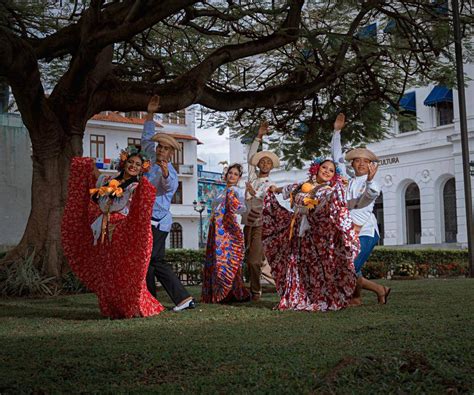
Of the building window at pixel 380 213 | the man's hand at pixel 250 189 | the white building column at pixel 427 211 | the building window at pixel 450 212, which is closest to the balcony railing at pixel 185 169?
the building window at pixel 380 213

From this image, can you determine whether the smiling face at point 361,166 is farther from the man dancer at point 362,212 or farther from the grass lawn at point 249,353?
the grass lawn at point 249,353

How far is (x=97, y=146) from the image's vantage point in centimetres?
5216

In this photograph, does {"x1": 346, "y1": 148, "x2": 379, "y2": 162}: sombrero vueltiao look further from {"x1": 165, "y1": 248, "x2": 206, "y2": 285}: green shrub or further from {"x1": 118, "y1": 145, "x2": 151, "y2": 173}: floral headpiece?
{"x1": 165, "y1": 248, "x2": 206, "y2": 285}: green shrub

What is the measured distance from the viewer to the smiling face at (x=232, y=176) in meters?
9.47

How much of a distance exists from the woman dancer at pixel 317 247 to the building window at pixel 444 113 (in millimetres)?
28351

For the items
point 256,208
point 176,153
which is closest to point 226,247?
point 256,208

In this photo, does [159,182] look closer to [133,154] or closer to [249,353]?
[133,154]

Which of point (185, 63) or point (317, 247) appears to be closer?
point (317, 247)

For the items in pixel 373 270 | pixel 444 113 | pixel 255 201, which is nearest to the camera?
pixel 255 201

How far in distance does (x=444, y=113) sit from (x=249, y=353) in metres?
32.7

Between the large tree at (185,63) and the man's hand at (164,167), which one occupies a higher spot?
the large tree at (185,63)

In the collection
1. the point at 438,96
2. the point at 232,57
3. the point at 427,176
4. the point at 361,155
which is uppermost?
the point at 438,96

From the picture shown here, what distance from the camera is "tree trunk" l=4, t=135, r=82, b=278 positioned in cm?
1202

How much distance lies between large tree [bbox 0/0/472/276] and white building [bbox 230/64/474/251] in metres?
18.1
